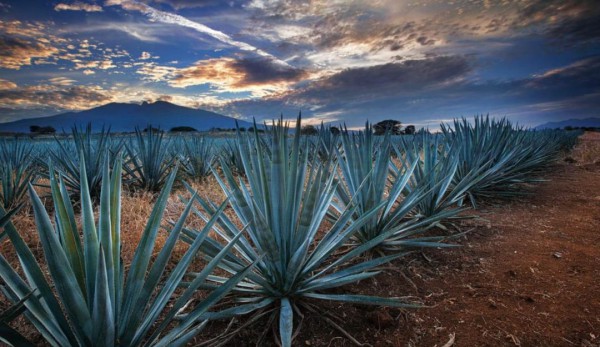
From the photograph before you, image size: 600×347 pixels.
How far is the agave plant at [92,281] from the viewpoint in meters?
1.02

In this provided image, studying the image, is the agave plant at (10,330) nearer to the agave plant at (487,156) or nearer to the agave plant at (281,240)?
the agave plant at (281,240)

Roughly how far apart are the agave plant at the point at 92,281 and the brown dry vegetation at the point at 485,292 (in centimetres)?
56

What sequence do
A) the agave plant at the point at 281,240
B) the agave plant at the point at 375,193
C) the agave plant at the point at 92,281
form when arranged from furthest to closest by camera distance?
the agave plant at the point at 375,193
the agave plant at the point at 281,240
the agave plant at the point at 92,281

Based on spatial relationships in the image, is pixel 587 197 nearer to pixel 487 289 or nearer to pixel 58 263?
pixel 487 289

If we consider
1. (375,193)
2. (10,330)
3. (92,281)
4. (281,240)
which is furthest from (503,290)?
(10,330)

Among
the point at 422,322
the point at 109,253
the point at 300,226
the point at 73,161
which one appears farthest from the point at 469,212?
the point at 73,161

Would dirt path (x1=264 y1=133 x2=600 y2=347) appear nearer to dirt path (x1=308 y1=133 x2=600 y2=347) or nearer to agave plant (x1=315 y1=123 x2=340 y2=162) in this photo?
dirt path (x1=308 y1=133 x2=600 y2=347)

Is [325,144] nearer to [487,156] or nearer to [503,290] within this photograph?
[487,156]

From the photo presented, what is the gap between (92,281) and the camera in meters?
1.11

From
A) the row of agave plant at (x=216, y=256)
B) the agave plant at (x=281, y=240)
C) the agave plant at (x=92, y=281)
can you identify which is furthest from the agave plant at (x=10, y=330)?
the agave plant at (x=281, y=240)

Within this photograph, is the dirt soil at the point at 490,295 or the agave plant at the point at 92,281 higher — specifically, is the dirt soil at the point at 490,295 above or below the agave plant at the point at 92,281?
below

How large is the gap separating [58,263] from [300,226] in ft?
3.39

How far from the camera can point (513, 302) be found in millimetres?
1901

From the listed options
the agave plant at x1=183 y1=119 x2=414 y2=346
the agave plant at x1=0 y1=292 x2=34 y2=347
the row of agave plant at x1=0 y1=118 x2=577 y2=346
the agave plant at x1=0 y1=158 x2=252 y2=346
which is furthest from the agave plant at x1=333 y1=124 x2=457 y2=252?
the agave plant at x1=0 y1=292 x2=34 y2=347
